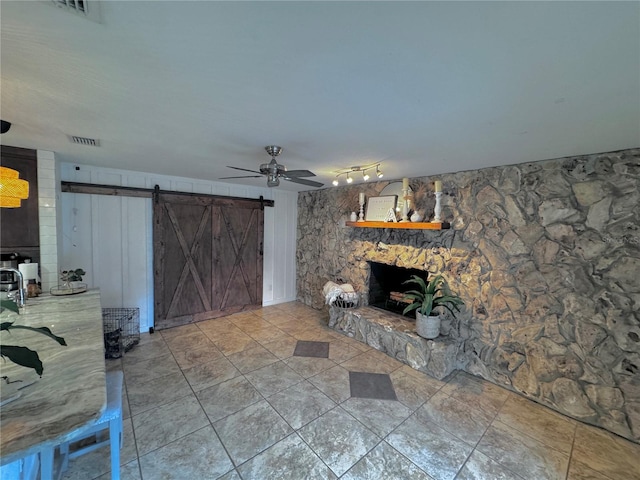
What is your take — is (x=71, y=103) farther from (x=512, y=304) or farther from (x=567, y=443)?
(x=567, y=443)

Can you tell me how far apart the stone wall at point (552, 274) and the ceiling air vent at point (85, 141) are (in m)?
3.57

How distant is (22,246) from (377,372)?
4.01m

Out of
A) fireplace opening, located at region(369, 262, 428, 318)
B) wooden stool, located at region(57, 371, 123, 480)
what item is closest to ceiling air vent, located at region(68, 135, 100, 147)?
wooden stool, located at region(57, 371, 123, 480)

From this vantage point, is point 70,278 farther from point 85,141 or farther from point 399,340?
point 399,340

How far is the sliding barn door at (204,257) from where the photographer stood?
4027 mm

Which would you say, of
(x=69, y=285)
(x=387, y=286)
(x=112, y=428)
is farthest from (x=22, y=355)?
(x=387, y=286)

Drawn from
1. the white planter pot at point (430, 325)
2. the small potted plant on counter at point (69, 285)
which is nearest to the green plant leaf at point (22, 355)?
the small potted plant on counter at point (69, 285)

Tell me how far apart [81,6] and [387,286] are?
4.23 m

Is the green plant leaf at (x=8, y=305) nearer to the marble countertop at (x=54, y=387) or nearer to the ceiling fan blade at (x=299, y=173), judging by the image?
the marble countertop at (x=54, y=387)

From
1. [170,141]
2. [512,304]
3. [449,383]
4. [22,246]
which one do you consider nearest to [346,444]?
[449,383]

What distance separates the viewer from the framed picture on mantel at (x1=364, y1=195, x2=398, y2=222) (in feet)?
12.1

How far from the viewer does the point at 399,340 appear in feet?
10.6

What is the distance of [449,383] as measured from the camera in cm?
279

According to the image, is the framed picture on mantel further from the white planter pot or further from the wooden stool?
the wooden stool
